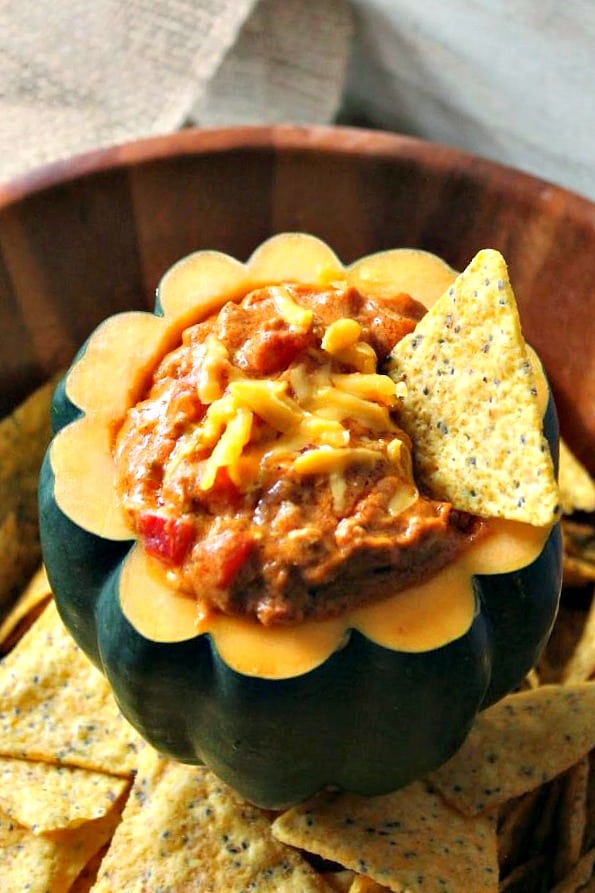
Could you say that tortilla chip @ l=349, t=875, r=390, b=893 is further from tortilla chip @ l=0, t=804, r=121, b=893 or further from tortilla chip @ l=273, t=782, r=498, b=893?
tortilla chip @ l=0, t=804, r=121, b=893

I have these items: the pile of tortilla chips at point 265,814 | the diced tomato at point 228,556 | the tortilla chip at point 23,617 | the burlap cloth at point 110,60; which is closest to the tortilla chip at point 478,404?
the pile of tortilla chips at point 265,814

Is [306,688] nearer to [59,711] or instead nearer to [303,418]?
[303,418]

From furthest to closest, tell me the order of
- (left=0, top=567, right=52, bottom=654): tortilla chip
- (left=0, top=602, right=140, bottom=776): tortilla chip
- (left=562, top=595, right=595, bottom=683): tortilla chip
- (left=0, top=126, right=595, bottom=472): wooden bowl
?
(left=0, top=126, right=595, bottom=472): wooden bowl
(left=0, top=567, right=52, bottom=654): tortilla chip
(left=562, top=595, right=595, bottom=683): tortilla chip
(left=0, top=602, right=140, bottom=776): tortilla chip

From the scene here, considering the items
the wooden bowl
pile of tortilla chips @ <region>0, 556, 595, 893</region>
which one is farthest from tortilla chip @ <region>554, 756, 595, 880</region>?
the wooden bowl

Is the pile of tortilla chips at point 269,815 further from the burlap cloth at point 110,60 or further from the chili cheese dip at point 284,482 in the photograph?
the burlap cloth at point 110,60

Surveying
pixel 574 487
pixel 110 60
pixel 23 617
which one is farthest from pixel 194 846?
pixel 110 60

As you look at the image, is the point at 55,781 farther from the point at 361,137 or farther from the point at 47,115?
the point at 47,115
